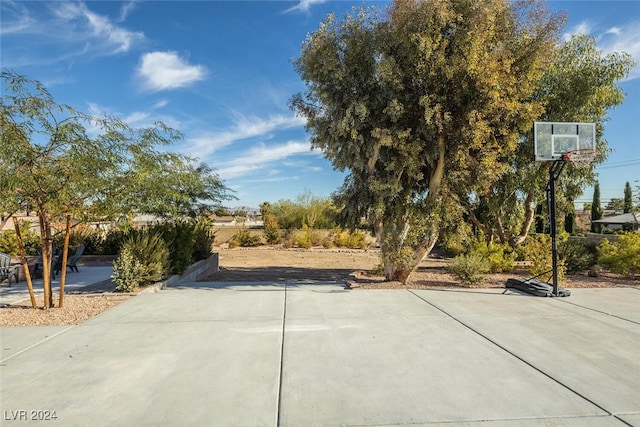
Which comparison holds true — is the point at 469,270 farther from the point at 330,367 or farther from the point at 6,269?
the point at 6,269

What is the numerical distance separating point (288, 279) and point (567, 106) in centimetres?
902

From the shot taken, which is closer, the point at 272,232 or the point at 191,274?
the point at 191,274

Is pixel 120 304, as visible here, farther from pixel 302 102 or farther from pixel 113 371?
pixel 302 102

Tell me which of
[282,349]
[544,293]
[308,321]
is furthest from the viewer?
[544,293]

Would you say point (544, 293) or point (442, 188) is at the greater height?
point (442, 188)

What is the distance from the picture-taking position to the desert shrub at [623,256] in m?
9.87

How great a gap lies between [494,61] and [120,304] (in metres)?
8.81

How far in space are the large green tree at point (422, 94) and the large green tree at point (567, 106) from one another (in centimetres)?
99

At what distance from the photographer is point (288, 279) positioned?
10.9m

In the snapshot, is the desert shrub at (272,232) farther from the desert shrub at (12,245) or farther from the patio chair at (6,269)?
the patio chair at (6,269)

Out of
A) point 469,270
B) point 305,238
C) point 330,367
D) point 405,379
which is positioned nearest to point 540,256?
point 469,270

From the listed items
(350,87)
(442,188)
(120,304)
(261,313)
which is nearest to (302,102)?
(350,87)

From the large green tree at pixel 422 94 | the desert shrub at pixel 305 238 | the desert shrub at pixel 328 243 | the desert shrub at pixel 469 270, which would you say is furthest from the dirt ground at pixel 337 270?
the large green tree at pixel 422 94

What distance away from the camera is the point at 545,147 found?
816 cm
